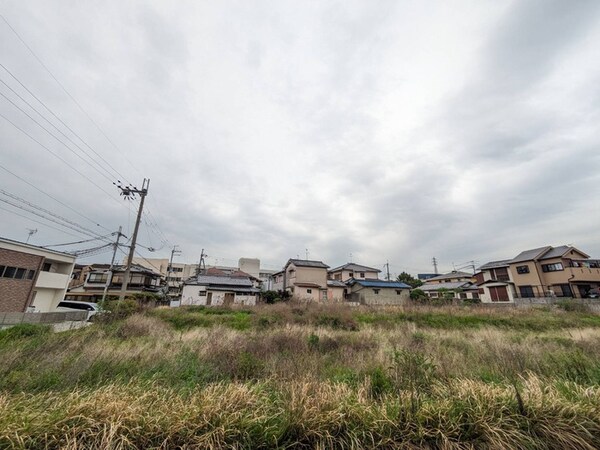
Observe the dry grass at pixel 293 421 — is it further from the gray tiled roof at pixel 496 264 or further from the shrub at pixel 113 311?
the gray tiled roof at pixel 496 264

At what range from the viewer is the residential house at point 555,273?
92.5ft

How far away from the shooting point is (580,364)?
16.9ft

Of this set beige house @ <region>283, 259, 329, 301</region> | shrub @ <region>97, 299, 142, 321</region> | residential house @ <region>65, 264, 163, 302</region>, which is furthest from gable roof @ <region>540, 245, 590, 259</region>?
residential house @ <region>65, 264, 163, 302</region>

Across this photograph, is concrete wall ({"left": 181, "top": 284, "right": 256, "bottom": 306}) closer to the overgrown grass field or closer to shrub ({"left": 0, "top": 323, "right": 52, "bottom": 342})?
shrub ({"left": 0, "top": 323, "right": 52, "bottom": 342})

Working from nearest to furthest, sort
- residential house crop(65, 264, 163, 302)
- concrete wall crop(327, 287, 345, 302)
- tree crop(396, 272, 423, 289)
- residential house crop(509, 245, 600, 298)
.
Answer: residential house crop(509, 245, 600, 298) < concrete wall crop(327, 287, 345, 302) < residential house crop(65, 264, 163, 302) < tree crop(396, 272, 423, 289)

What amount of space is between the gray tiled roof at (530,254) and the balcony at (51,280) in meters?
51.5

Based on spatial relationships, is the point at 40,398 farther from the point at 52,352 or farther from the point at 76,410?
the point at 52,352

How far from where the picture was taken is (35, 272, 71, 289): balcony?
22.1m

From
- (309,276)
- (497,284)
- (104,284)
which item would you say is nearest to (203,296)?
(309,276)

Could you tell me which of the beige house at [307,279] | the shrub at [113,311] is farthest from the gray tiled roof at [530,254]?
the shrub at [113,311]

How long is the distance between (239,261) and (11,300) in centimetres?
4026

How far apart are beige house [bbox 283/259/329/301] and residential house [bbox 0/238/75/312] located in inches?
934

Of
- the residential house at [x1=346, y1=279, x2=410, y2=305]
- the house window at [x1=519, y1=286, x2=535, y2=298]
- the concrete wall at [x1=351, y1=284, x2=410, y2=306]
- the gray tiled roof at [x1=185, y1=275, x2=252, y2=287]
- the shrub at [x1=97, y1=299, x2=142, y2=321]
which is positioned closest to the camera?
the shrub at [x1=97, y1=299, x2=142, y2=321]

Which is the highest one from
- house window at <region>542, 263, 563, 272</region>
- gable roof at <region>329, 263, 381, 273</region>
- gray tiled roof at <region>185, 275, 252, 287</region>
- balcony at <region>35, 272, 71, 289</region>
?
gable roof at <region>329, 263, 381, 273</region>
